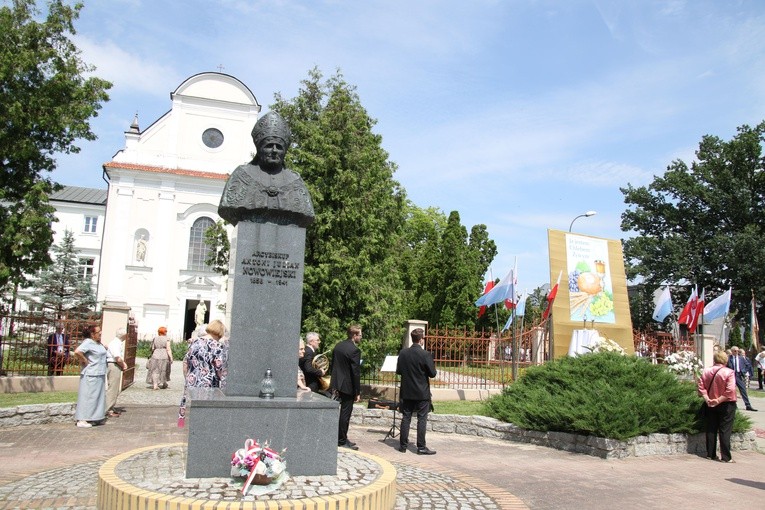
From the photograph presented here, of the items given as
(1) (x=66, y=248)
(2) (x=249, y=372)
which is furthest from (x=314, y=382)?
(1) (x=66, y=248)

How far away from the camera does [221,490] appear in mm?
4871

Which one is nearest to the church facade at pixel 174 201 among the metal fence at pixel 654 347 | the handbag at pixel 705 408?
the metal fence at pixel 654 347

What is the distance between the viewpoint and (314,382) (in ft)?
30.0

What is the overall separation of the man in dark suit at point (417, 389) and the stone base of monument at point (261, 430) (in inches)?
125

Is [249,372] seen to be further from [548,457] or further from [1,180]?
[1,180]

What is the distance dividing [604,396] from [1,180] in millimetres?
15914

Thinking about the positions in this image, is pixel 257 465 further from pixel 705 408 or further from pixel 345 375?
pixel 705 408

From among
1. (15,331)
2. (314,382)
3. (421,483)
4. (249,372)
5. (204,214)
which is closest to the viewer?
(249,372)

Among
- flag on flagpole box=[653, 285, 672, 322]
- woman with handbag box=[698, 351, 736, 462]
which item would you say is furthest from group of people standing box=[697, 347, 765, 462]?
flag on flagpole box=[653, 285, 672, 322]

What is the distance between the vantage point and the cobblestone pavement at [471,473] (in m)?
6.05

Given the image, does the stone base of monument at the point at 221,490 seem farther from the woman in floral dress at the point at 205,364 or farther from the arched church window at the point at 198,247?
the arched church window at the point at 198,247

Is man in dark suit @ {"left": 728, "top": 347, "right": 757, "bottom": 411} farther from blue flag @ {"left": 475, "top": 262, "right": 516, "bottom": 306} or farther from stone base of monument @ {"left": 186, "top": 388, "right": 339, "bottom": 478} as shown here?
stone base of monument @ {"left": 186, "top": 388, "right": 339, "bottom": 478}

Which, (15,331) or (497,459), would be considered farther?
(15,331)

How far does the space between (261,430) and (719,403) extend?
7.26 meters
